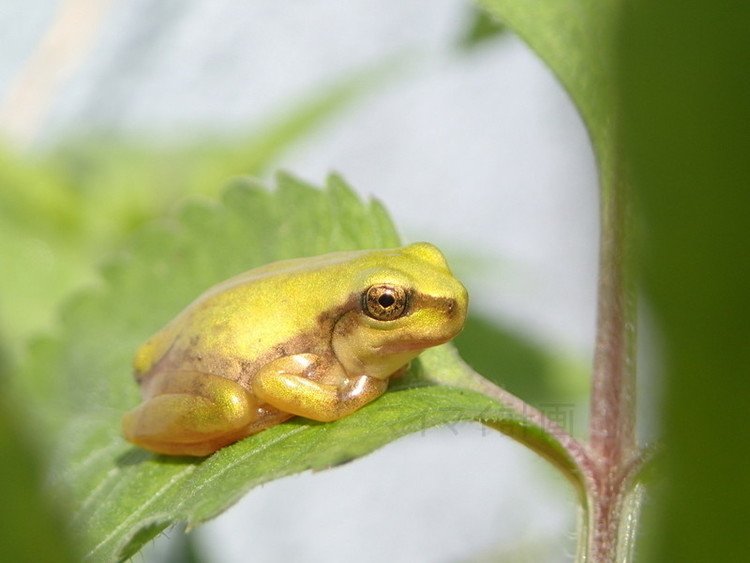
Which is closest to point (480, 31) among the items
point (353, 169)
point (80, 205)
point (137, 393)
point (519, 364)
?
point (519, 364)

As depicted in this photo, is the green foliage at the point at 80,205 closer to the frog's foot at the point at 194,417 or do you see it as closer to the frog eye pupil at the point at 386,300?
the frog's foot at the point at 194,417

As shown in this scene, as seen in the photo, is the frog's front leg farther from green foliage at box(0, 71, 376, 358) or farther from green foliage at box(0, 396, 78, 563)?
green foliage at box(0, 71, 376, 358)

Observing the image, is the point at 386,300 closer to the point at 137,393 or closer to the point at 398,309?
the point at 398,309

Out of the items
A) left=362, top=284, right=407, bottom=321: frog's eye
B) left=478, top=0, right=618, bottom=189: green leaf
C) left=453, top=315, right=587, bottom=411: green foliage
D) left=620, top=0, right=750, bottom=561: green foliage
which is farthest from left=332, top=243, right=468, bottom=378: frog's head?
left=620, top=0, right=750, bottom=561: green foliage

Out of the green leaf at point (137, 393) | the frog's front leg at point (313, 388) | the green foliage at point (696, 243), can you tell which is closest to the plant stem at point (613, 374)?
the green leaf at point (137, 393)

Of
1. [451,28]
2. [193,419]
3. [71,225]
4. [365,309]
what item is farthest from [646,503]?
[451,28]

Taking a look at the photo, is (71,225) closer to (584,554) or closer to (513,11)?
(513,11)
